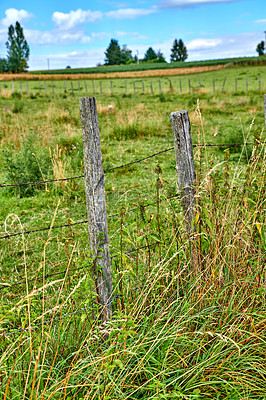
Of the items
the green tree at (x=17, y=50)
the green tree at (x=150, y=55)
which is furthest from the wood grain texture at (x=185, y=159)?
the green tree at (x=150, y=55)

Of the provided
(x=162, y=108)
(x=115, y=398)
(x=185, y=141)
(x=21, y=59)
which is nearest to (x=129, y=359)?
(x=115, y=398)

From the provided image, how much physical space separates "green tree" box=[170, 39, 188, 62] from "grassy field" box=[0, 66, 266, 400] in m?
111

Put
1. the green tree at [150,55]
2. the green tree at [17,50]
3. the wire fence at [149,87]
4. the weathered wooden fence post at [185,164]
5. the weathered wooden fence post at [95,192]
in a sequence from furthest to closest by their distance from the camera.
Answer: the green tree at [150,55]
the green tree at [17,50]
the wire fence at [149,87]
the weathered wooden fence post at [185,164]
the weathered wooden fence post at [95,192]

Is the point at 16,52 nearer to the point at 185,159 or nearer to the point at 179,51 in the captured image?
the point at 179,51

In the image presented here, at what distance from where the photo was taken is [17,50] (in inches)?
3895

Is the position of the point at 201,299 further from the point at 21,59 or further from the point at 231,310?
the point at 21,59

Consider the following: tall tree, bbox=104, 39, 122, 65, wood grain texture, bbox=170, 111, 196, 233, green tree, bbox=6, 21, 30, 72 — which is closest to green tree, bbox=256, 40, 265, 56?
tall tree, bbox=104, 39, 122, 65

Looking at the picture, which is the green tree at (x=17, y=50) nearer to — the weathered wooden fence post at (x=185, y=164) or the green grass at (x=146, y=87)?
the green grass at (x=146, y=87)

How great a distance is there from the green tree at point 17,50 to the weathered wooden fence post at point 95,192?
102m

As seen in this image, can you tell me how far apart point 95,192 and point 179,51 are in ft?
404

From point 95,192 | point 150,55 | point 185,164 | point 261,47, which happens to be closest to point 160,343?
point 95,192

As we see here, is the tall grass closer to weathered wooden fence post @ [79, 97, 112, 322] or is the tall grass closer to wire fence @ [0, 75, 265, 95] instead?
weathered wooden fence post @ [79, 97, 112, 322]

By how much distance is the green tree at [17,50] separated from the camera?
97.0 metres

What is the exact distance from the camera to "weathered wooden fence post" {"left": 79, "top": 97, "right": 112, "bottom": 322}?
252 cm
